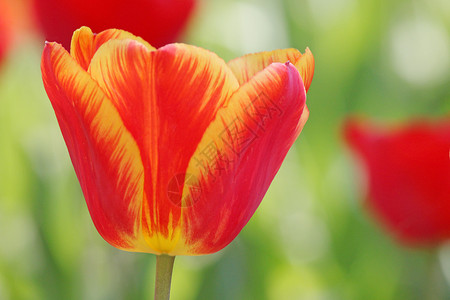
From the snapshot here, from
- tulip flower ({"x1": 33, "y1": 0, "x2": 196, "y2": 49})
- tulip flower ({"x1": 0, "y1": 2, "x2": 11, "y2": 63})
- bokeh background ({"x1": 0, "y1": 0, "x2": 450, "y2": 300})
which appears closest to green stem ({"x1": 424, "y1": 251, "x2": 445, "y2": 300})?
bokeh background ({"x1": 0, "y1": 0, "x2": 450, "y2": 300})

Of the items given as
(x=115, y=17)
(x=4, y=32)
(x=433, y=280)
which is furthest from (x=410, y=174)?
(x=4, y=32)

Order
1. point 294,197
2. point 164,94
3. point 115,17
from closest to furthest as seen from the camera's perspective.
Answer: point 164,94, point 115,17, point 294,197

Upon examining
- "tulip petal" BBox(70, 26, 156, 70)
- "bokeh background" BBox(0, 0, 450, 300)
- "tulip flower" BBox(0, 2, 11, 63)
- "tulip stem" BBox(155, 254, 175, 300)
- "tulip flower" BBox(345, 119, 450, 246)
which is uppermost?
"tulip petal" BBox(70, 26, 156, 70)

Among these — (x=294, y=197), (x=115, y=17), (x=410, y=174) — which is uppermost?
(x=115, y=17)

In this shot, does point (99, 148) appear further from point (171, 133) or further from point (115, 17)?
point (115, 17)

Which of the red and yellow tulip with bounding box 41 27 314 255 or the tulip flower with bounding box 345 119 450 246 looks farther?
the tulip flower with bounding box 345 119 450 246

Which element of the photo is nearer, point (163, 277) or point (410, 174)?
point (163, 277)

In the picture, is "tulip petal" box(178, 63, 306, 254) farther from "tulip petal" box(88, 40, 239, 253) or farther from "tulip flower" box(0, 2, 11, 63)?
"tulip flower" box(0, 2, 11, 63)
